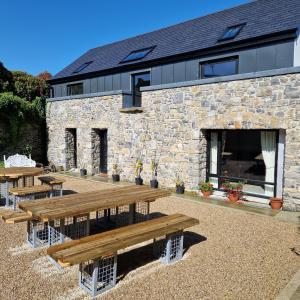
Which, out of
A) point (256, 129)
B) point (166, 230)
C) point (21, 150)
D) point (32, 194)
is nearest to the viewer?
point (166, 230)

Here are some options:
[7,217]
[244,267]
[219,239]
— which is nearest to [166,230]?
[244,267]

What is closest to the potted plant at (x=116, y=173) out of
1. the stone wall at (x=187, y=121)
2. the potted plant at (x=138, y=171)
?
the stone wall at (x=187, y=121)

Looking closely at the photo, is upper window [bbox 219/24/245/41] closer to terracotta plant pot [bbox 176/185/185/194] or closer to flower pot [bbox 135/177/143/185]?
terracotta plant pot [bbox 176/185/185/194]

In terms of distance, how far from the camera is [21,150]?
14305 mm

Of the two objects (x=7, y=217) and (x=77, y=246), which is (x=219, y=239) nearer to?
(x=77, y=246)

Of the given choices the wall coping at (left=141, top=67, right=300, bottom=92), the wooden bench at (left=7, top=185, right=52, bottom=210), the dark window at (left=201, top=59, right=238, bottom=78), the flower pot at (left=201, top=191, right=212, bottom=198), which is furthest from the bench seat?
the dark window at (left=201, top=59, right=238, bottom=78)

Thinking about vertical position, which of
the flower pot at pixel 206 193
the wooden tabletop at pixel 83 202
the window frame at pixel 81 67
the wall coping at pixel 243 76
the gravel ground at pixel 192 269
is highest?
the window frame at pixel 81 67

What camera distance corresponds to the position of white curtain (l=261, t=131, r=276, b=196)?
787cm

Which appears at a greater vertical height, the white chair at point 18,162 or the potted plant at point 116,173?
the white chair at point 18,162

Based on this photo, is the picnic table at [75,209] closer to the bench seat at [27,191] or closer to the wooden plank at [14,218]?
the wooden plank at [14,218]

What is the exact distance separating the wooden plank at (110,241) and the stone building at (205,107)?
4.26 meters

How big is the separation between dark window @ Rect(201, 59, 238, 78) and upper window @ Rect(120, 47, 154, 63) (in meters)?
3.20

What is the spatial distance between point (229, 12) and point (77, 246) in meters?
12.3

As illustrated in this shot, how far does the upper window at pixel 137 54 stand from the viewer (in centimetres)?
1237
